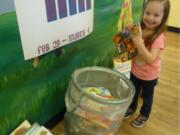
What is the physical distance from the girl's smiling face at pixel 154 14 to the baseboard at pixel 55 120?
2.27 feet

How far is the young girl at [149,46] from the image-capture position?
4.12 ft

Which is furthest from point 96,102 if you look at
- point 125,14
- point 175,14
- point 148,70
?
point 175,14

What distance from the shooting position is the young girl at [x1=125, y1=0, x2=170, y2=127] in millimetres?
1255

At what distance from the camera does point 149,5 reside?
126 centimetres

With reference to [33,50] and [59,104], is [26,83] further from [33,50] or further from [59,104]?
[59,104]

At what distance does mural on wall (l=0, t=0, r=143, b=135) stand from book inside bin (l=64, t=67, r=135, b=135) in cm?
11

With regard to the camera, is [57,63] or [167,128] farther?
[167,128]

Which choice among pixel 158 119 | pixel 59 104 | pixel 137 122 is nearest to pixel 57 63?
pixel 59 104

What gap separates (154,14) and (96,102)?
525 mm

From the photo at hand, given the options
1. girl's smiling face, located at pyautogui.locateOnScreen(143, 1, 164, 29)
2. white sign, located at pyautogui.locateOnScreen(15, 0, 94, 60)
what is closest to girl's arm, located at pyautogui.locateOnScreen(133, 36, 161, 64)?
girl's smiling face, located at pyautogui.locateOnScreen(143, 1, 164, 29)

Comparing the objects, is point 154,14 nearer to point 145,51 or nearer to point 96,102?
point 145,51

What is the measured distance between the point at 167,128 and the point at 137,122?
18 cm

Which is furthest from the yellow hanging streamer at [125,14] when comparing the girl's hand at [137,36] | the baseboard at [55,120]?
the baseboard at [55,120]

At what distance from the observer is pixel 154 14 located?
1263 millimetres
